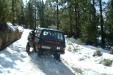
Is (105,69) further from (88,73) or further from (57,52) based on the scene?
(57,52)

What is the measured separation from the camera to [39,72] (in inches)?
629

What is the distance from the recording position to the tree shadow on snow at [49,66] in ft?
54.0

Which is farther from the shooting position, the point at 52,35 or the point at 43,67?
the point at 52,35

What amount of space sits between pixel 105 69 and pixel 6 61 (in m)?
6.14

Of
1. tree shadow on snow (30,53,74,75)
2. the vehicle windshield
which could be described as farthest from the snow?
the vehicle windshield

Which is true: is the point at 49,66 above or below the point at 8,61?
below

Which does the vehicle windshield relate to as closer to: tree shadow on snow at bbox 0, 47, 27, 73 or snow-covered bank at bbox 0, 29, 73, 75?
snow-covered bank at bbox 0, 29, 73, 75

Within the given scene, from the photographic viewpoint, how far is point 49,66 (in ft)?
59.0

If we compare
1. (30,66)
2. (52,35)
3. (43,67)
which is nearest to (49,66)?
(43,67)

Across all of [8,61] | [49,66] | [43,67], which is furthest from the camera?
[8,61]

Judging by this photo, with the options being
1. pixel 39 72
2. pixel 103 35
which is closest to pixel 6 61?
pixel 39 72

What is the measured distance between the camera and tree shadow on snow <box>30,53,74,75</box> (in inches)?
648

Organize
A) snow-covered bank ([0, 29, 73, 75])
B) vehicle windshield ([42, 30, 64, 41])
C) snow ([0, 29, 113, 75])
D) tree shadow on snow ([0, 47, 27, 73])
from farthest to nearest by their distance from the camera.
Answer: vehicle windshield ([42, 30, 64, 41]), tree shadow on snow ([0, 47, 27, 73]), snow ([0, 29, 113, 75]), snow-covered bank ([0, 29, 73, 75])

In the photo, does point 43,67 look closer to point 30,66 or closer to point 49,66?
point 49,66
